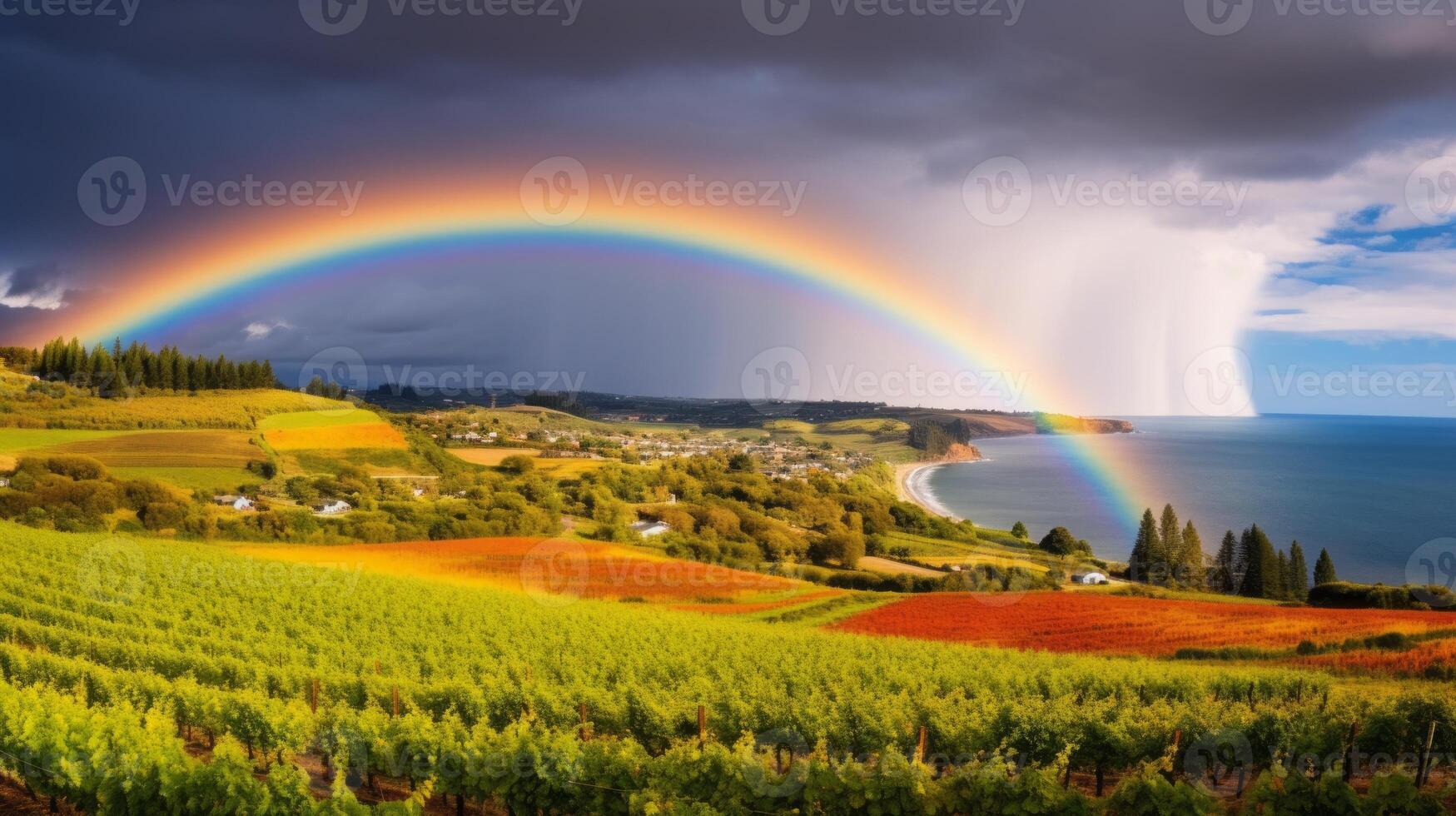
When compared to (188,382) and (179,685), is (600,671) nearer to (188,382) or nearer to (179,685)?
(179,685)

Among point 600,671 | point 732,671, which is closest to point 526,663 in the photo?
point 600,671

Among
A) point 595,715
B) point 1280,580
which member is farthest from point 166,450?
point 1280,580

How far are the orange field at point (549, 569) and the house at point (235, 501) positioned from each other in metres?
12.9

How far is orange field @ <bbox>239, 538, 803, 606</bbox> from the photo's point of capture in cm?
3600

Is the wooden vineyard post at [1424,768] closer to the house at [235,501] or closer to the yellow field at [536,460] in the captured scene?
the house at [235,501]

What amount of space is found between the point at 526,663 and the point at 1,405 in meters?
76.6

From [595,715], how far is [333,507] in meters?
53.0

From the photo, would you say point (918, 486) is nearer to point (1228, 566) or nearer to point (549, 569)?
point (1228, 566)

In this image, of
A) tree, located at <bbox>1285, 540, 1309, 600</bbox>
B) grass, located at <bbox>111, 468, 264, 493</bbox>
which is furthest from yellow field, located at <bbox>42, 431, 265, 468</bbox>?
tree, located at <bbox>1285, 540, 1309, 600</bbox>

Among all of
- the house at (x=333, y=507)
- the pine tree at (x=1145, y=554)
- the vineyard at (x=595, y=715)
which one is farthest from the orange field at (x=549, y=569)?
the pine tree at (x=1145, y=554)

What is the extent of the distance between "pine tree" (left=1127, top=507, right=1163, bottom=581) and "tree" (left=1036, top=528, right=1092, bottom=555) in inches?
238

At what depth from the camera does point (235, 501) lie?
5569 cm

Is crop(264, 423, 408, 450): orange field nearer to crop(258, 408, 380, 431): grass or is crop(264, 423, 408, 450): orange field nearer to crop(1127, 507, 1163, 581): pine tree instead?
crop(258, 408, 380, 431): grass

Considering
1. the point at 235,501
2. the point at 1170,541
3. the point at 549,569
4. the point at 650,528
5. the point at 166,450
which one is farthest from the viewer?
the point at 1170,541
